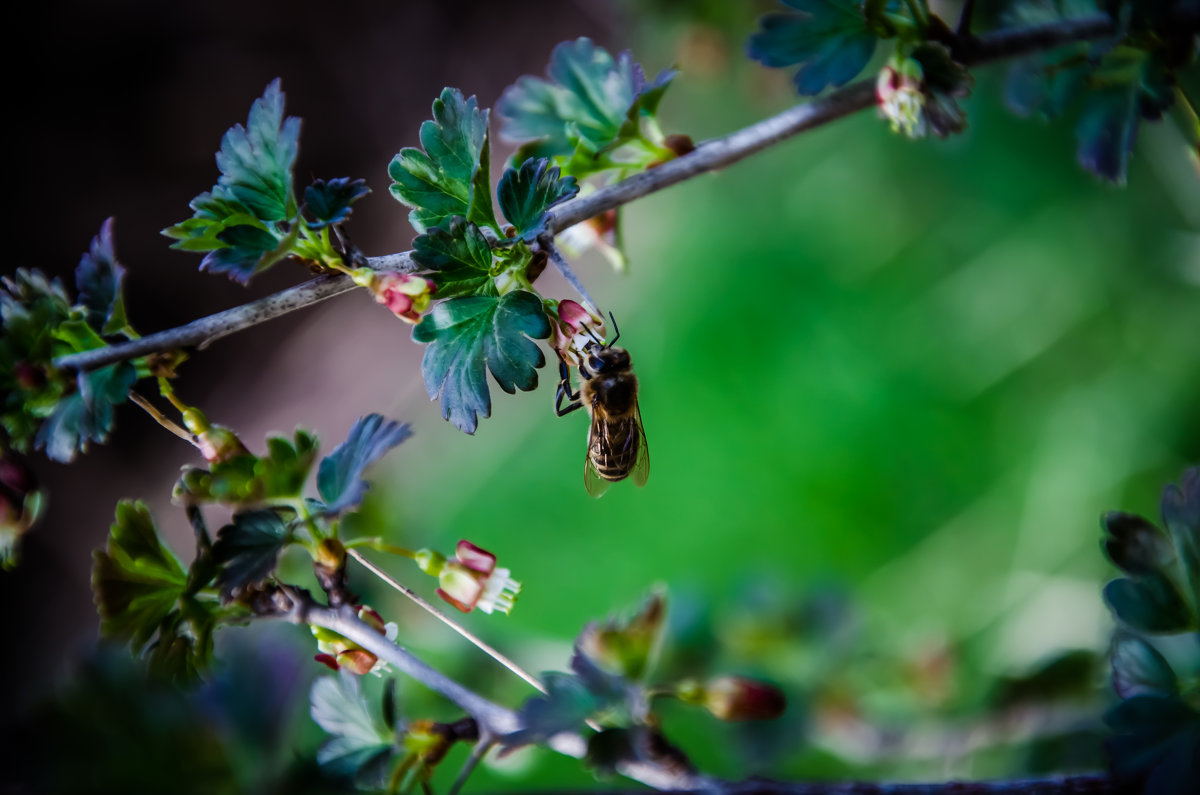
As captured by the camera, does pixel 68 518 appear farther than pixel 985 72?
Yes

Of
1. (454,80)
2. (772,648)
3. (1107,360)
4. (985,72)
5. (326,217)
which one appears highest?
(326,217)

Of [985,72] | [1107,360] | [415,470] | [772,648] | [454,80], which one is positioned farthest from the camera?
[454,80]

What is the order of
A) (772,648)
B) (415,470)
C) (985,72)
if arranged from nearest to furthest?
(772,648) → (985,72) → (415,470)

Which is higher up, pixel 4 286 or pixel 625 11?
pixel 4 286

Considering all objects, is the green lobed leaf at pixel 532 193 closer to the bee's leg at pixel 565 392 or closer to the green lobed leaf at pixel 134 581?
the bee's leg at pixel 565 392

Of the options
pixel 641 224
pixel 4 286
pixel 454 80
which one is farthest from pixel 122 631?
pixel 454 80

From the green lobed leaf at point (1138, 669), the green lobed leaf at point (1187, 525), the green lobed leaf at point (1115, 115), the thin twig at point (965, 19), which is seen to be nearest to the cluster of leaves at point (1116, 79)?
the green lobed leaf at point (1115, 115)

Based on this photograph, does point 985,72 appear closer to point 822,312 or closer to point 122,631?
point 822,312
